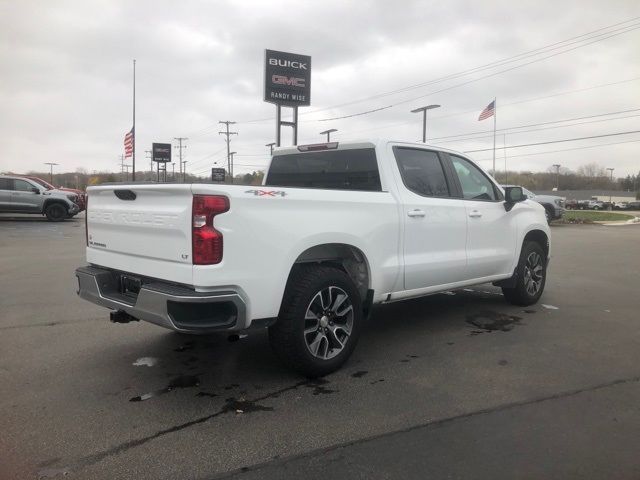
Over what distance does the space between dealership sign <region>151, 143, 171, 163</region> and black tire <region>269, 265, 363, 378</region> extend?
48483 mm

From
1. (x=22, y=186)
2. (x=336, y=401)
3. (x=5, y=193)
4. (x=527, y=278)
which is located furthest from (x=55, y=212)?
(x=336, y=401)

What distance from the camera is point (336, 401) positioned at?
11.9 ft

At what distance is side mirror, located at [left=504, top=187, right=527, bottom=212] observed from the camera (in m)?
5.96

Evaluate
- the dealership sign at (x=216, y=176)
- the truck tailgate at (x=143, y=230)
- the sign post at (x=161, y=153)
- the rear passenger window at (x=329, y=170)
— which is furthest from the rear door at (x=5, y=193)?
the sign post at (x=161, y=153)

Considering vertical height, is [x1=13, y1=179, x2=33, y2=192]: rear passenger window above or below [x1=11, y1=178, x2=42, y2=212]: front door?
above

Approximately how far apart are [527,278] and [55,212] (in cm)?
1974

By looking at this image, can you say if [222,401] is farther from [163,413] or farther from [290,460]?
[290,460]

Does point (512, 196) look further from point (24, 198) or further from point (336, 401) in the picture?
point (24, 198)

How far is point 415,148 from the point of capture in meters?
5.23

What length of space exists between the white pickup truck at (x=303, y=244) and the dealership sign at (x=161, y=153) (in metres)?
46.7

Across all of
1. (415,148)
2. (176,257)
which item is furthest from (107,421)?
(415,148)

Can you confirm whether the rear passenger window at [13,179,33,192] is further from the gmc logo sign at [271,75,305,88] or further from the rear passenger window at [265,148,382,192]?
the rear passenger window at [265,148,382,192]

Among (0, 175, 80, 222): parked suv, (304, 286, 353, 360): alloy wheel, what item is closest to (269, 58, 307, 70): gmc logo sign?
(0, 175, 80, 222): parked suv

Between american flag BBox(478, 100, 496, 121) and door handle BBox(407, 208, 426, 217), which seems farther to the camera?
american flag BBox(478, 100, 496, 121)
